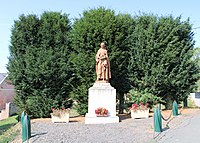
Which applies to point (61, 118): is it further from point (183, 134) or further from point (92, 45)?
point (183, 134)

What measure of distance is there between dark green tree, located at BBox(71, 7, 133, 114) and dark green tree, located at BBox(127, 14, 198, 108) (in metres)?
1.13

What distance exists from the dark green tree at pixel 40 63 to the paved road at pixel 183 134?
7.45m

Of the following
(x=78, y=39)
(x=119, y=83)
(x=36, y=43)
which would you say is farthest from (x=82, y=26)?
(x=119, y=83)

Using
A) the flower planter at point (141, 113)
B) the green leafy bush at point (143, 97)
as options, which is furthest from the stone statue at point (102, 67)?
the green leafy bush at point (143, 97)

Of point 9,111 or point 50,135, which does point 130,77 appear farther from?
point 9,111

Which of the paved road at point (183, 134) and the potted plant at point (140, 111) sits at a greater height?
the potted plant at point (140, 111)

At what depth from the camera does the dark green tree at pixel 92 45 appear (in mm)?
15086

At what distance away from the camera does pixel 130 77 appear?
16.2 meters

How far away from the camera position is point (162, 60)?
52.5 feet

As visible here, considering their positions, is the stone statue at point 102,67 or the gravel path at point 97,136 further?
the stone statue at point 102,67

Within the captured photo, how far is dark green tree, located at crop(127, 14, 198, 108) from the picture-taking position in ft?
52.7

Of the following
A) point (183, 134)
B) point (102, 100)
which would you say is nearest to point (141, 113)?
point (102, 100)

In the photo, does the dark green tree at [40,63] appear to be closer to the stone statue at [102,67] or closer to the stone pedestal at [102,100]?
the stone statue at [102,67]

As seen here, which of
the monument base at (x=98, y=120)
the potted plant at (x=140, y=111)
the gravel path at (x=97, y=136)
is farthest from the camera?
the potted plant at (x=140, y=111)
